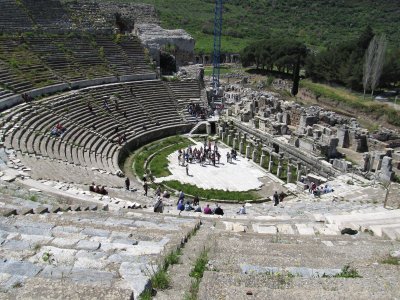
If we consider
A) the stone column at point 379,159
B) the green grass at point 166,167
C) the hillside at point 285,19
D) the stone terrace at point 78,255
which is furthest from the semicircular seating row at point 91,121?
the hillside at point 285,19

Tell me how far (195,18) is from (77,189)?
2960 inches

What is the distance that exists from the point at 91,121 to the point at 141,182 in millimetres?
7054

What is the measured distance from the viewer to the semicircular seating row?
20.2 meters

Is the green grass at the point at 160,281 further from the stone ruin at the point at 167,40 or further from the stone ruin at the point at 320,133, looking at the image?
the stone ruin at the point at 167,40

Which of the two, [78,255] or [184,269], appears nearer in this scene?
[184,269]

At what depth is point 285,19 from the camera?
93312 millimetres

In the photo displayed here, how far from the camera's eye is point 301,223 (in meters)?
10.7

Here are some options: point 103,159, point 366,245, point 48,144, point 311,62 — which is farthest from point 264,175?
point 311,62

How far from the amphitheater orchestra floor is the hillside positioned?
44777 mm

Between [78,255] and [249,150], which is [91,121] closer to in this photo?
[249,150]

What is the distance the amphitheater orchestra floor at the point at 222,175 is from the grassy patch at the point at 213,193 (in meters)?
0.58

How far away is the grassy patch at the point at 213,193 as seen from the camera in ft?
65.1

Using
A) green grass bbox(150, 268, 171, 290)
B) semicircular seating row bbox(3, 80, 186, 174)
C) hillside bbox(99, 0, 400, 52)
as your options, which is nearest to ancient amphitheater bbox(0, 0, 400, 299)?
green grass bbox(150, 268, 171, 290)

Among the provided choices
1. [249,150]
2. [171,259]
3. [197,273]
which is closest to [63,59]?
[249,150]
